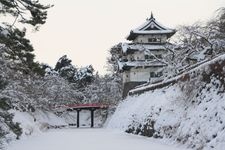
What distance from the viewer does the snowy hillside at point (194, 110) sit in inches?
586

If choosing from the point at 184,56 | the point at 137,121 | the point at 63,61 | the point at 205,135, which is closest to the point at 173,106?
the point at 205,135

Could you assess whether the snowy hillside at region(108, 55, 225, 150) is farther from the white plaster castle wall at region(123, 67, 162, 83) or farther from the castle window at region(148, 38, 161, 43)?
the castle window at region(148, 38, 161, 43)

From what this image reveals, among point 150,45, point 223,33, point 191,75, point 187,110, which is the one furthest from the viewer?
point 150,45

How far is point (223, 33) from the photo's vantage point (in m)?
34.9

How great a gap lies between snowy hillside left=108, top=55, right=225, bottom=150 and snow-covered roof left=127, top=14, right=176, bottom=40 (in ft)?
108

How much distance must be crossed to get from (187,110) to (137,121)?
1287cm

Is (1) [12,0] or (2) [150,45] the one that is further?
(2) [150,45]

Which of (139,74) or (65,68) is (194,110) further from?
(65,68)

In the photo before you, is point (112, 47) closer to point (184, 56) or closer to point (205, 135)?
point (184, 56)

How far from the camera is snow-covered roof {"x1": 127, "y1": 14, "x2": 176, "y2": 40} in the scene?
59.8 meters

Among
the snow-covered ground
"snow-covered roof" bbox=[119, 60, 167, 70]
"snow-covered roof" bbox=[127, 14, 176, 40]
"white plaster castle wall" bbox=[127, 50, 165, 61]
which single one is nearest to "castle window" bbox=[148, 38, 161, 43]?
"snow-covered roof" bbox=[127, 14, 176, 40]

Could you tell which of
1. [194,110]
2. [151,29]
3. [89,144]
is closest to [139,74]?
[151,29]

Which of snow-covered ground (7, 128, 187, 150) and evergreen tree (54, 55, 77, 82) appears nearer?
snow-covered ground (7, 128, 187, 150)

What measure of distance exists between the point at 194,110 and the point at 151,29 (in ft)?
142
